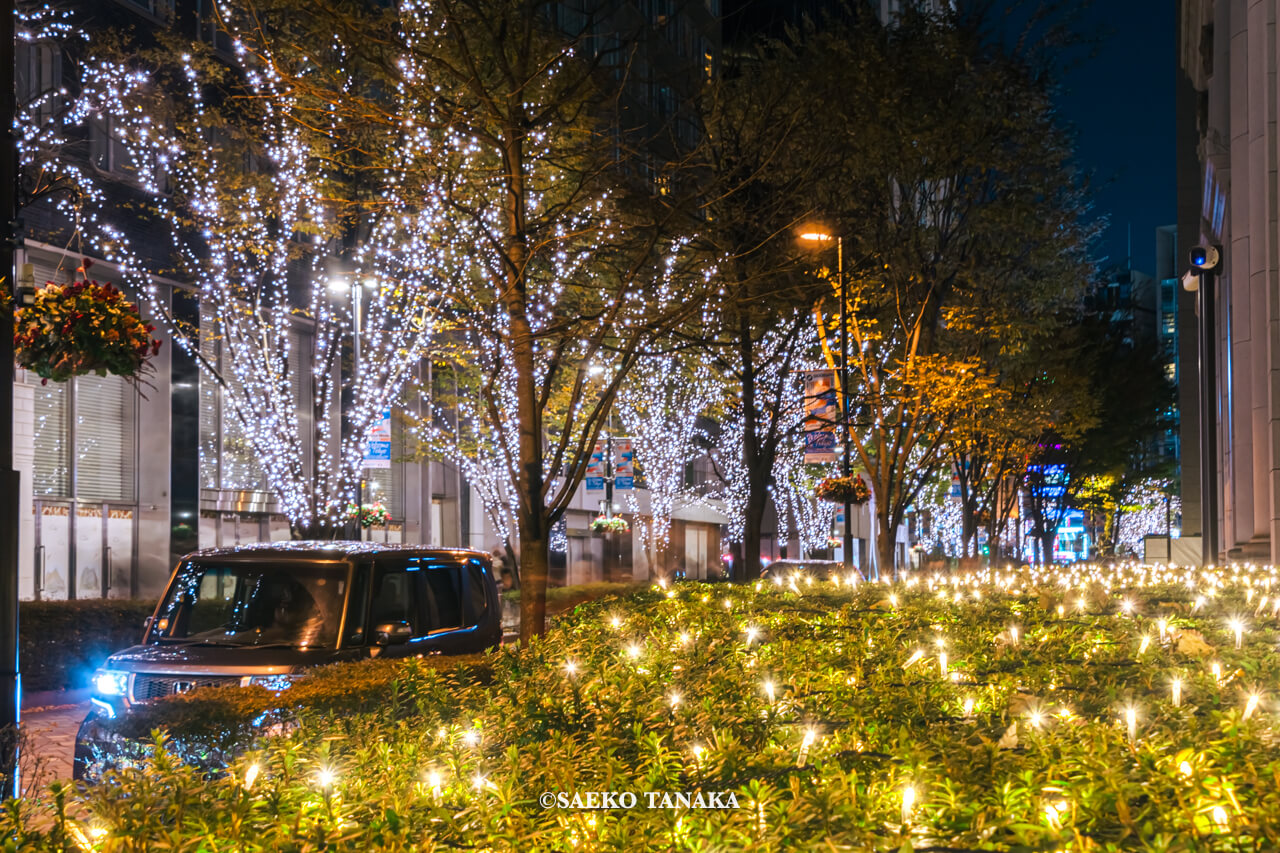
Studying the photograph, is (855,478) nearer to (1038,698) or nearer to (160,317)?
(160,317)

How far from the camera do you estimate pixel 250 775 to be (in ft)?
12.6

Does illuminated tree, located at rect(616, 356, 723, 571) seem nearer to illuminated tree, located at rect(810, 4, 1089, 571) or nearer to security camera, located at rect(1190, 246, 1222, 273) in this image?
illuminated tree, located at rect(810, 4, 1089, 571)

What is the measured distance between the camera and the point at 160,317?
26.2 meters

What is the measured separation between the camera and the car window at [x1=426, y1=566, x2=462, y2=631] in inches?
424

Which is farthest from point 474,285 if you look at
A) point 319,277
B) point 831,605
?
point 831,605

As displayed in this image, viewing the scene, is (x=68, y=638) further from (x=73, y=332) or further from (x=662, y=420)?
(x=662, y=420)

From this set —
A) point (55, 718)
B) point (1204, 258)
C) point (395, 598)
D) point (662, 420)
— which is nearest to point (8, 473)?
point (395, 598)

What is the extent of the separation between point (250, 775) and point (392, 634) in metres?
5.91

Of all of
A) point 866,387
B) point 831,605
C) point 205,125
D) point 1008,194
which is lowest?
point 831,605

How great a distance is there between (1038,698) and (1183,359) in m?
44.1

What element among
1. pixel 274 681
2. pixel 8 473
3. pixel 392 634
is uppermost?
pixel 8 473

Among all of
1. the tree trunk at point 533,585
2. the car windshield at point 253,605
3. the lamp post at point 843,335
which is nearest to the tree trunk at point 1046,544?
the lamp post at point 843,335

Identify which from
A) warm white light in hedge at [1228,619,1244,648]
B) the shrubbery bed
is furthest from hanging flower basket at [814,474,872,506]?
the shrubbery bed

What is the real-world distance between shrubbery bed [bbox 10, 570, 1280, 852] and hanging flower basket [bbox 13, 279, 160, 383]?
2276mm
